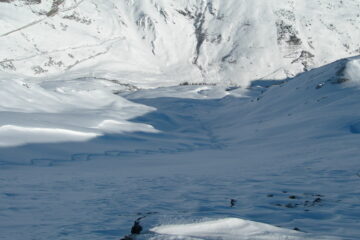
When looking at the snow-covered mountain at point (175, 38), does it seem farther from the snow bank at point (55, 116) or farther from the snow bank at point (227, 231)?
the snow bank at point (227, 231)

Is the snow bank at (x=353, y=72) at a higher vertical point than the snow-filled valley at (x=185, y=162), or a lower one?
higher

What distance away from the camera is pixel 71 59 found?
63812mm

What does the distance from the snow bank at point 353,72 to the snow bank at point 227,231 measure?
1738 cm

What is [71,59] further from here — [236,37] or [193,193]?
[193,193]

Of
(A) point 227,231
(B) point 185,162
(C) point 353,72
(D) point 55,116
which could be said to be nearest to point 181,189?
(A) point 227,231

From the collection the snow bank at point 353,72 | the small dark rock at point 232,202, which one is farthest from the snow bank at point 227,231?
the snow bank at point 353,72

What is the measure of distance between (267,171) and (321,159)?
4.58ft

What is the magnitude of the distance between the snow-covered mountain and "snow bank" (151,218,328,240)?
52952mm

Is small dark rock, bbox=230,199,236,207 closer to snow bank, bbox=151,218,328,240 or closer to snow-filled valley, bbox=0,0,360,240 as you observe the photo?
snow-filled valley, bbox=0,0,360,240

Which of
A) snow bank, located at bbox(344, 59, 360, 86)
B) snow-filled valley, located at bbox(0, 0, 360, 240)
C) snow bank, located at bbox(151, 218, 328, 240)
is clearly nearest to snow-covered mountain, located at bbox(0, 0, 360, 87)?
snow-filled valley, located at bbox(0, 0, 360, 240)

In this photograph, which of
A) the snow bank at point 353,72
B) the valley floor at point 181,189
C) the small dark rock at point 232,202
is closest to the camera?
the valley floor at point 181,189

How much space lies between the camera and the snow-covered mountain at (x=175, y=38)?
62.2 m

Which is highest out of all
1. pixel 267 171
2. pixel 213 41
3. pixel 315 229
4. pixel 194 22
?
pixel 194 22

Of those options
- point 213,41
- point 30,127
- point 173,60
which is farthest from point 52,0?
point 30,127
